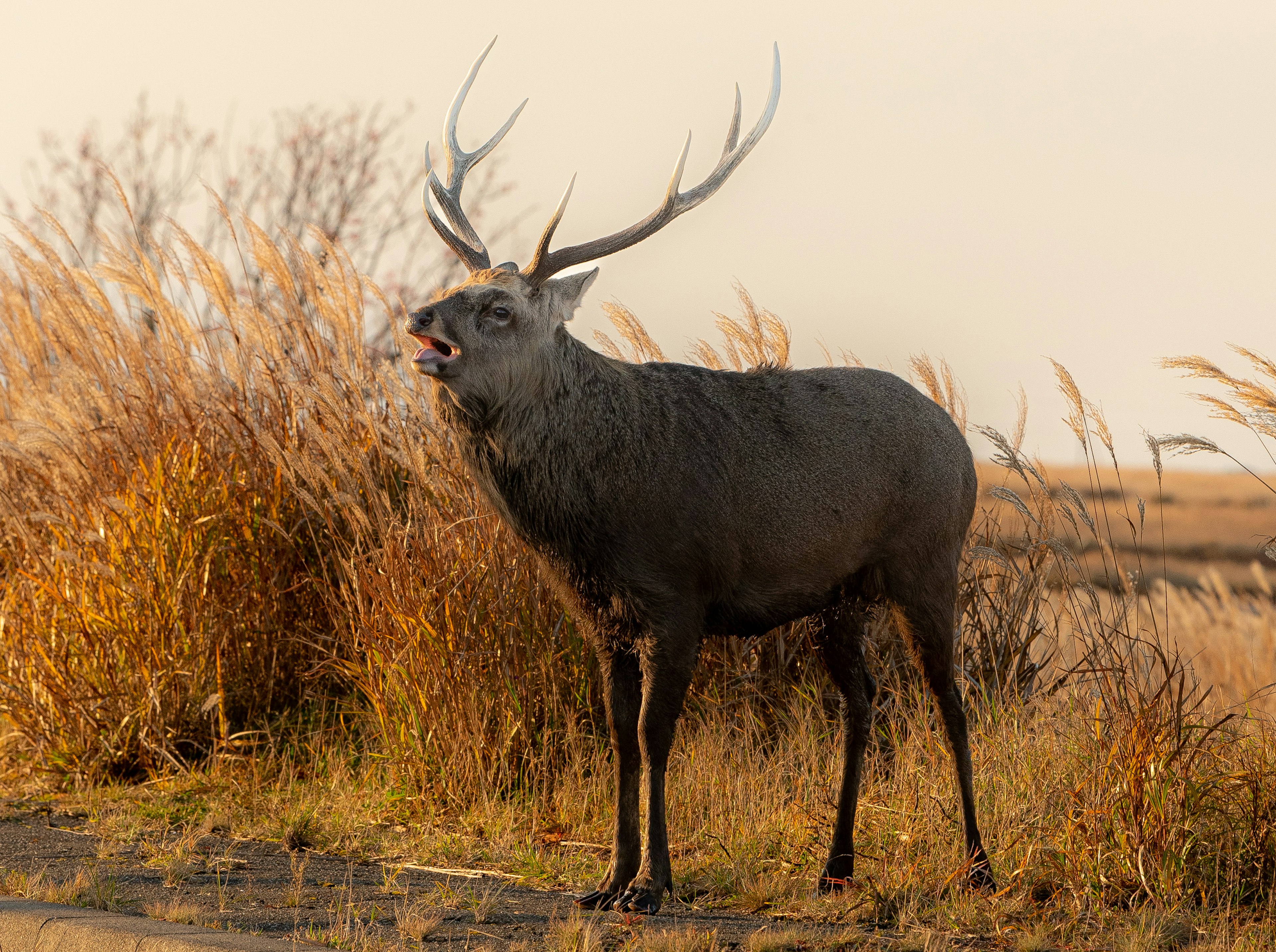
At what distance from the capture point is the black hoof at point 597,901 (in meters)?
4.40

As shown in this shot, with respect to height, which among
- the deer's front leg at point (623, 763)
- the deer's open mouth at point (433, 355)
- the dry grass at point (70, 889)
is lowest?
the dry grass at point (70, 889)

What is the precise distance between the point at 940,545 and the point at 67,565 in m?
Result: 4.94

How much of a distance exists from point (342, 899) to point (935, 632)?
2.45 m

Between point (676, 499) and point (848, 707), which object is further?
point (848, 707)

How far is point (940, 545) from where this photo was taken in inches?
193

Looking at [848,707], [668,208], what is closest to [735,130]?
[668,208]

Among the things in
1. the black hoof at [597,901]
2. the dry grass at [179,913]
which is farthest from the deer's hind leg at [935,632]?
the dry grass at [179,913]

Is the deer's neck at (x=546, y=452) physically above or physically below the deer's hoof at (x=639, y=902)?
above

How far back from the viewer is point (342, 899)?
4.61m

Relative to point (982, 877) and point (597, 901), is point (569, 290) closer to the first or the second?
point (597, 901)

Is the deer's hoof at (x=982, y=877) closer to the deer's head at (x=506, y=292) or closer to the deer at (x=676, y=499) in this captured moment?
the deer at (x=676, y=499)

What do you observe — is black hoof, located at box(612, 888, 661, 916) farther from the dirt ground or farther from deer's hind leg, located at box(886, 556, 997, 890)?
deer's hind leg, located at box(886, 556, 997, 890)

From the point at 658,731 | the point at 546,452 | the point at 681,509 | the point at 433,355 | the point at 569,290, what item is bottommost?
the point at 658,731

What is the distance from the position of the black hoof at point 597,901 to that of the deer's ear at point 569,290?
209 cm
